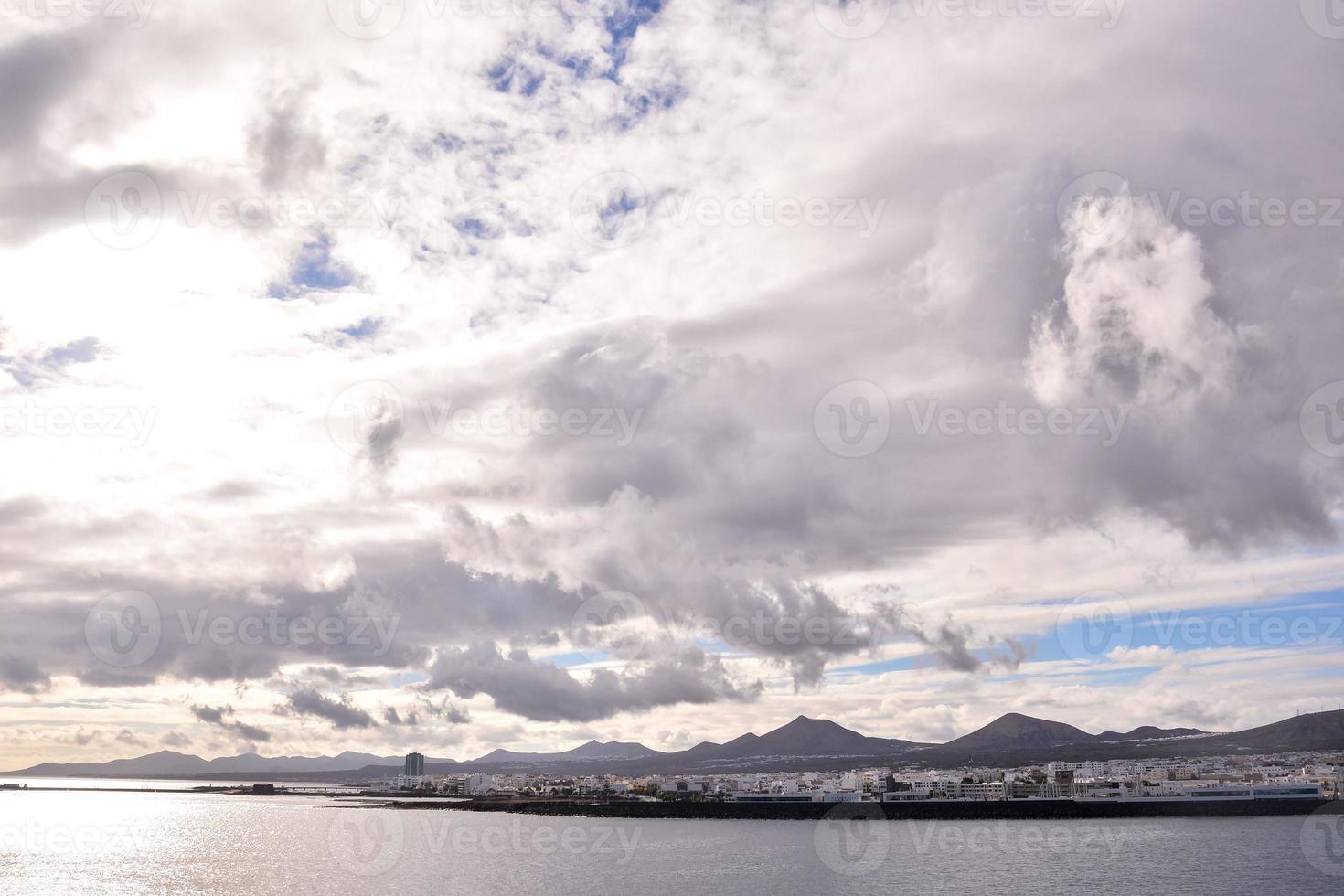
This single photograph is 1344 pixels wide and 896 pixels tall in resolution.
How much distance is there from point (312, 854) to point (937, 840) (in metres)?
99.0

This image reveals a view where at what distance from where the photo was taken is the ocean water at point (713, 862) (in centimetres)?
11150

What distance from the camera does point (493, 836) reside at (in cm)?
18650

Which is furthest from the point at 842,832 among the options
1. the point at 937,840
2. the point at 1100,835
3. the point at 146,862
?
the point at 146,862

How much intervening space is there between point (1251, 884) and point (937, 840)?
6846 cm

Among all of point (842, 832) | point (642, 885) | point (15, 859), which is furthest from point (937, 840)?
point (15, 859)

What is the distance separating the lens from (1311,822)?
635ft

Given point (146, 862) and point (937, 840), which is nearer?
point (146, 862)

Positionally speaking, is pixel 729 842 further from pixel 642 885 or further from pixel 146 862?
pixel 146 862

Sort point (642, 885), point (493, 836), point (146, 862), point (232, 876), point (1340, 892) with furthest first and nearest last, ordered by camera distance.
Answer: point (493, 836)
point (146, 862)
point (232, 876)
point (642, 885)
point (1340, 892)

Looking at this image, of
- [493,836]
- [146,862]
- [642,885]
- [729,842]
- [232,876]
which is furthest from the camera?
[493,836]

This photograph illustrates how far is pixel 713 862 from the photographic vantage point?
136m

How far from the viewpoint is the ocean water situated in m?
112

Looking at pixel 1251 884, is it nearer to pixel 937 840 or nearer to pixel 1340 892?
pixel 1340 892

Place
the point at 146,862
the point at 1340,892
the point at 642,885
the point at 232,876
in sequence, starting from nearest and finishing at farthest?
the point at 1340,892
the point at 642,885
the point at 232,876
the point at 146,862
